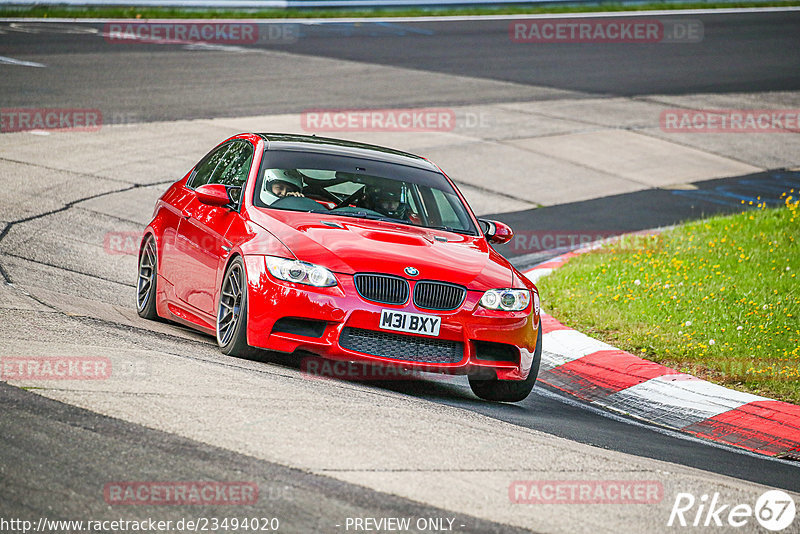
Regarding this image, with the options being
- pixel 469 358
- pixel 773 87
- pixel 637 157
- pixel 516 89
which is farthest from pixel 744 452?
pixel 773 87

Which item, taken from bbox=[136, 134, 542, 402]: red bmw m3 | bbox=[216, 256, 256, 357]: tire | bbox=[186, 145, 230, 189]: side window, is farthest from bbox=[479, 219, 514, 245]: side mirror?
bbox=[186, 145, 230, 189]: side window

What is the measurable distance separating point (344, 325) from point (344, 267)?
0.37 m

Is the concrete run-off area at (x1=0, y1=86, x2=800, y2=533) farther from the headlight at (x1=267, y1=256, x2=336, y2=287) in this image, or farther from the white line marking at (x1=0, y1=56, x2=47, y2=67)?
the white line marking at (x1=0, y1=56, x2=47, y2=67)

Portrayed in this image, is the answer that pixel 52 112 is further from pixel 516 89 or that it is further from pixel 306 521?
pixel 306 521

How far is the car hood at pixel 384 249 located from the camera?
7.30 metres

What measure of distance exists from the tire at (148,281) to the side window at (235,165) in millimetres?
797

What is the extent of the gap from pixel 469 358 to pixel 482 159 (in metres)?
10.8

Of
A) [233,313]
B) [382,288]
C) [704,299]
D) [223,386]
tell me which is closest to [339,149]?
[233,313]

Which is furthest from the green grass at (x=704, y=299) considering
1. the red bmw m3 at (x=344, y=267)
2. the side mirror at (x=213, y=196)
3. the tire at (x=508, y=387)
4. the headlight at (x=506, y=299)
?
the side mirror at (x=213, y=196)

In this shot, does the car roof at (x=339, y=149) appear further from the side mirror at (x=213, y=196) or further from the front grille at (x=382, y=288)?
the front grille at (x=382, y=288)

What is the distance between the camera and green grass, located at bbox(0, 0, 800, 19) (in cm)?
2817

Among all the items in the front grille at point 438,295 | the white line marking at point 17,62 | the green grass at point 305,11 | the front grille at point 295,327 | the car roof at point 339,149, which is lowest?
the front grille at point 295,327

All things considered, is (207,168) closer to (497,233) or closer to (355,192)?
(355,192)

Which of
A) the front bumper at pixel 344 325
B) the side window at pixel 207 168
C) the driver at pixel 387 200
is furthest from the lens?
the side window at pixel 207 168
